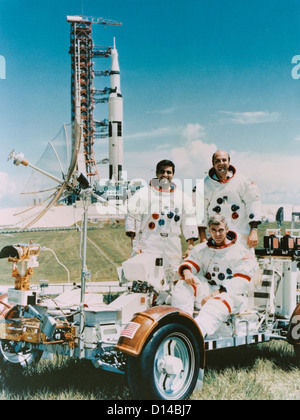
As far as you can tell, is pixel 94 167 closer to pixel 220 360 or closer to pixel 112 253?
pixel 112 253

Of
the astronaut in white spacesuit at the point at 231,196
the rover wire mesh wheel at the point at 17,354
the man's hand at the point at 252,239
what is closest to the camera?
the rover wire mesh wheel at the point at 17,354

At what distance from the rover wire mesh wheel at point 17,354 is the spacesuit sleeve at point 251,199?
195cm

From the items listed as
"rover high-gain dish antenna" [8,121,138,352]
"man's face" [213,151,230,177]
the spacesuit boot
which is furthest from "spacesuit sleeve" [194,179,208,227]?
"rover high-gain dish antenna" [8,121,138,352]

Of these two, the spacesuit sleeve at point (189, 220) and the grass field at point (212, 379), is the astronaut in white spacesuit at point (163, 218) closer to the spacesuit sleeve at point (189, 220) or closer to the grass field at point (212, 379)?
the spacesuit sleeve at point (189, 220)

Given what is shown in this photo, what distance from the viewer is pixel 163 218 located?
3.72 metres

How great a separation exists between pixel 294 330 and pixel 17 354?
2121 mm

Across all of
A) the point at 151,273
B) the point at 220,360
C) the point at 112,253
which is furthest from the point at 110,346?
the point at 112,253

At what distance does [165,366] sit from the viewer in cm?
260

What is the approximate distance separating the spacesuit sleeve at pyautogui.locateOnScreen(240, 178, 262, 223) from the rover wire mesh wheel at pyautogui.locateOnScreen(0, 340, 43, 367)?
6.41 feet

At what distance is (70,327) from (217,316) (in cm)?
93

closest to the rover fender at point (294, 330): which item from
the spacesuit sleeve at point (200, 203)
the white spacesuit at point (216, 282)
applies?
the white spacesuit at point (216, 282)

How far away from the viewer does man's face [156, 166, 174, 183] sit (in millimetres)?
3646

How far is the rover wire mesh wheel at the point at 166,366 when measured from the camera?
249cm

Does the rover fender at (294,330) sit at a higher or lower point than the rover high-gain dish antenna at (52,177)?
lower
